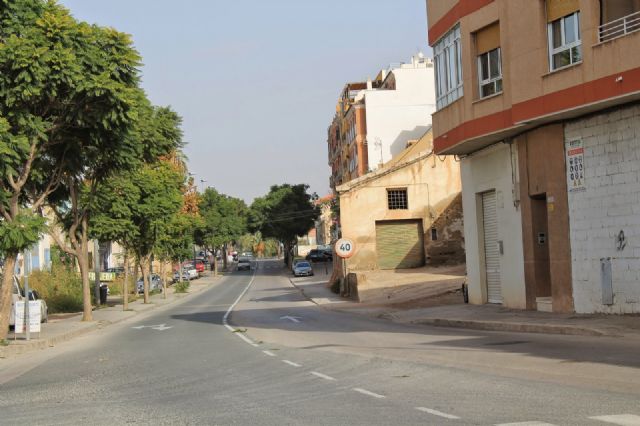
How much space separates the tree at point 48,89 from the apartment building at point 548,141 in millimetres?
10203

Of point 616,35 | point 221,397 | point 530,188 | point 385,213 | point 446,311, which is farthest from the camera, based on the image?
point 385,213

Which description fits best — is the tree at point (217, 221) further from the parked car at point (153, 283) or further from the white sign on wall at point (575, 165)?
the white sign on wall at point (575, 165)

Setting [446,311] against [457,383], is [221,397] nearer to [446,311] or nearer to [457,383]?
[457,383]

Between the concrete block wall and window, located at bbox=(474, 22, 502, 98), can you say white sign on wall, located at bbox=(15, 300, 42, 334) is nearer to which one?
window, located at bbox=(474, 22, 502, 98)

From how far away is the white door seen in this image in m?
26.1

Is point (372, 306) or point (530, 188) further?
point (372, 306)

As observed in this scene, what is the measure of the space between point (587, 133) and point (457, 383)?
440 inches

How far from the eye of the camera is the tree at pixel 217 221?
355 feet

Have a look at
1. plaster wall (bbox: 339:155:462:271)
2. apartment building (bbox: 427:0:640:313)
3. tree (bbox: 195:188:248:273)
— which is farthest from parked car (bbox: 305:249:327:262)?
apartment building (bbox: 427:0:640:313)

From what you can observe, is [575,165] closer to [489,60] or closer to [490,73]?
[490,73]

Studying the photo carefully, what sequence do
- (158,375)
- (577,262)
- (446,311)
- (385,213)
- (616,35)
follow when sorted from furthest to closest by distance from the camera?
1. (385,213)
2. (446,311)
3. (577,262)
4. (616,35)
5. (158,375)

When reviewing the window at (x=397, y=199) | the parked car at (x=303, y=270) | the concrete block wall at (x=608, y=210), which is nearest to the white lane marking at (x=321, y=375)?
the concrete block wall at (x=608, y=210)

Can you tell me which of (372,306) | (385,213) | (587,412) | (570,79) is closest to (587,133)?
(570,79)

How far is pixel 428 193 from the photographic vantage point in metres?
46.9
